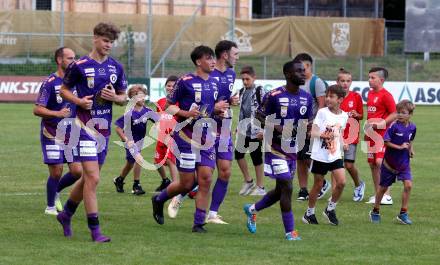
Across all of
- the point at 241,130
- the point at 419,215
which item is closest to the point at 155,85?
the point at 241,130

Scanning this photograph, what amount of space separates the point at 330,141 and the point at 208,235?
7.37 ft

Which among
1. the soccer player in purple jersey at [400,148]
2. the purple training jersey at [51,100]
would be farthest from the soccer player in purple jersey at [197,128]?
the soccer player in purple jersey at [400,148]

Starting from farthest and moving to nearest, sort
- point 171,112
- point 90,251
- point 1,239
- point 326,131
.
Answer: point 326,131
point 171,112
point 1,239
point 90,251

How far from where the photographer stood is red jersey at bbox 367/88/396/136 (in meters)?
14.7

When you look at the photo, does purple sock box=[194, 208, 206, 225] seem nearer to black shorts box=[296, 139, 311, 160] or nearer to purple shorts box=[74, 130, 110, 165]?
purple shorts box=[74, 130, 110, 165]

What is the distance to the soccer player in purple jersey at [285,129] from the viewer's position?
1120 centimetres

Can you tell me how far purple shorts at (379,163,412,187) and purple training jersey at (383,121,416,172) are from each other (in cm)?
6

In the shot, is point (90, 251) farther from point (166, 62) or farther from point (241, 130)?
point (166, 62)

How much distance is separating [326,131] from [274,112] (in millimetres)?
1651

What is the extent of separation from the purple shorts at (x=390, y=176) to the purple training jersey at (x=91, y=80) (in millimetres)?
4067

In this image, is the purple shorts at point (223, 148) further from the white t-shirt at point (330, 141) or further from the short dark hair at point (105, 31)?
the short dark hair at point (105, 31)

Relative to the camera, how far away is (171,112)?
A: 460 inches

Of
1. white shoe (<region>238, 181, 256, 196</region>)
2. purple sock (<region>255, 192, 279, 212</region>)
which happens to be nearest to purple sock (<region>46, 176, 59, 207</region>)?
purple sock (<region>255, 192, 279, 212</region>)

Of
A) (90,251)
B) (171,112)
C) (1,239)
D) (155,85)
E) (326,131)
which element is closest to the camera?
(90,251)
